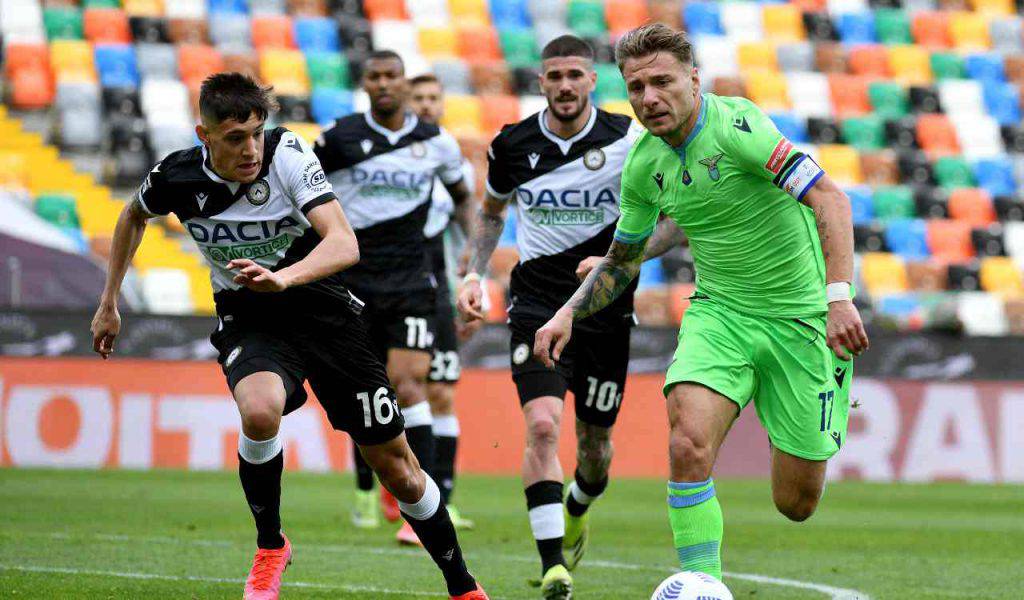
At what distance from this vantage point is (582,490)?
811cm

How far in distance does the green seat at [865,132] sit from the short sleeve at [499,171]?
1720cm

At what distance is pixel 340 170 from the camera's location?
966 centimetres

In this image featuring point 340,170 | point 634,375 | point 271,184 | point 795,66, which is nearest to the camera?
point 271,184

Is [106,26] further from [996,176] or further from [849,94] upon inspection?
[996,176]

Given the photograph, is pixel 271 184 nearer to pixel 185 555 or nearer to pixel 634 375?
pixel 185 555

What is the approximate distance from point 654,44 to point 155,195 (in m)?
2.08

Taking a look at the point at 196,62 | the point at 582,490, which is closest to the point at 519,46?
the point at 196,62

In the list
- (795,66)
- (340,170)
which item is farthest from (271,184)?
(795,66)

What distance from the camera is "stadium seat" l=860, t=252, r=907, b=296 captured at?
20.9 m

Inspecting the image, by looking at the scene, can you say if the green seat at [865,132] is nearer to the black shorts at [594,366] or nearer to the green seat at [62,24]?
the green seat at [62,24]

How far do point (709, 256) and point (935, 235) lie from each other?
675 inches

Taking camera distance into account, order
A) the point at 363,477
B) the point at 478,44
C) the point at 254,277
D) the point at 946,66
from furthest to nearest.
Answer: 1. the point at 946,66
2. the point at 478,44
3. the point at 363,477
4. the point at 254,277

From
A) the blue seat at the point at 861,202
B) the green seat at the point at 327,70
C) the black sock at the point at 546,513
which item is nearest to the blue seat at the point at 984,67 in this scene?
the blue seat at the point at 861,202

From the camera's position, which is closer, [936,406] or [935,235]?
[936,406]
